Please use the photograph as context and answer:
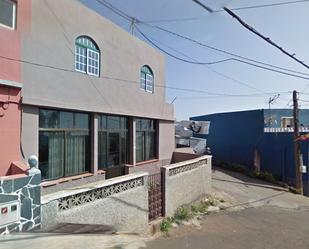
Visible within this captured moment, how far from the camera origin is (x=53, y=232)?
245 inches

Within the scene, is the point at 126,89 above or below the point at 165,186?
above

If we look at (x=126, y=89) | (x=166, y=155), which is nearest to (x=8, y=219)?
(x=126, y=89)

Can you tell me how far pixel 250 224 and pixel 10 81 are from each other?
29.3 feet

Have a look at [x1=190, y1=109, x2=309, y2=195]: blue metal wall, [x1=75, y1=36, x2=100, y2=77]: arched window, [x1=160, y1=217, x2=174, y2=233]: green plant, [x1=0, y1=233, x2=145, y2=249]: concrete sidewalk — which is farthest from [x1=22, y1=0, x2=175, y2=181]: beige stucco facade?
[x1=190, y1=109, x2=309, y2=195]: blue metal wall

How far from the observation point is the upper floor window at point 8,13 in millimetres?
8641

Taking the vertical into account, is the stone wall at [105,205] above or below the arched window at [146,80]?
→ below

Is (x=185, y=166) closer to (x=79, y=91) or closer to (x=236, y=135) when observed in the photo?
(x=79, y=91)

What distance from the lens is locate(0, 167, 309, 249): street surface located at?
5891 mm

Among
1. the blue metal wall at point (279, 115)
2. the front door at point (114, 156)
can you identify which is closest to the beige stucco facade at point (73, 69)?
the front door at point (114, 156)

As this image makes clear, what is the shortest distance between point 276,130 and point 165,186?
15815 millimetres

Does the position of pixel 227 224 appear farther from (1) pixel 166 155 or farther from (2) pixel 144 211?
(1) pixel 166 155

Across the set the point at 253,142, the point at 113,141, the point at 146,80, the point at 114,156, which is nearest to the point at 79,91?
the point at 113,141

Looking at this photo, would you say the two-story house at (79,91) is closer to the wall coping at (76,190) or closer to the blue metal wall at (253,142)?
the wall coping at (76,190)

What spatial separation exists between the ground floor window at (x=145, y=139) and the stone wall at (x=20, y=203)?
9.58m
